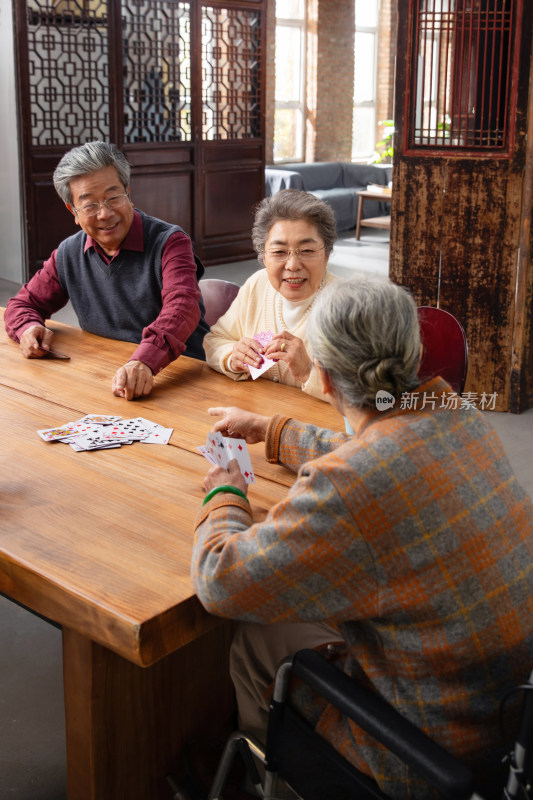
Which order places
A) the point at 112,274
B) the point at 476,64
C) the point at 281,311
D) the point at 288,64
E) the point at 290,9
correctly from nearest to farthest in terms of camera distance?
the point at 281,311
the point at 112,274
the point at 476,64
the point at 290,9
the point at 288,64

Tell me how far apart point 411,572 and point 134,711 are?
0.81m

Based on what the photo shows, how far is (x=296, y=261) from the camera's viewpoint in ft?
8.19

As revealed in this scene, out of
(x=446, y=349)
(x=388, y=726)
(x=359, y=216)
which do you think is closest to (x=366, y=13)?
(x=359, y=216)

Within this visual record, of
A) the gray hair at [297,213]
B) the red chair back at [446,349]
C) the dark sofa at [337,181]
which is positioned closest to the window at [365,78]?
the dark sofa at [337,181]

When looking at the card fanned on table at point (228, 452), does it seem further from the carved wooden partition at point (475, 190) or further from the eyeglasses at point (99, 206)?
the carved wooden partition at point (475, 190)

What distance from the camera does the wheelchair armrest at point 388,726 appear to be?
1110mm

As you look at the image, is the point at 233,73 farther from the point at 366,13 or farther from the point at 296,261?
the point at 296,261

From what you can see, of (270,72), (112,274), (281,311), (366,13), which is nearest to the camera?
(281,311)

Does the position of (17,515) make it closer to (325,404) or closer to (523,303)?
(325,404)

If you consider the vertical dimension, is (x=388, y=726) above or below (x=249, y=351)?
below

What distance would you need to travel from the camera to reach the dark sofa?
9664 mm

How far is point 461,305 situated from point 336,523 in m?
3.50

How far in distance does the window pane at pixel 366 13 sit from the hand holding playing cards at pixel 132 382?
1037 cm

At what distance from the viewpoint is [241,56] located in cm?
818
